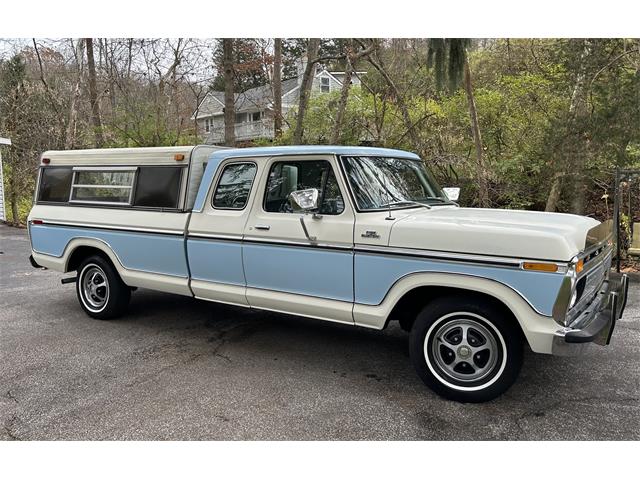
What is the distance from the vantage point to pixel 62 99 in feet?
56.9

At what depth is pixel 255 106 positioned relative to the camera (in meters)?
20.3

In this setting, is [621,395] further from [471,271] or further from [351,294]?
[351,294]

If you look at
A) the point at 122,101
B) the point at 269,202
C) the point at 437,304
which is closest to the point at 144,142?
the point at 122,101

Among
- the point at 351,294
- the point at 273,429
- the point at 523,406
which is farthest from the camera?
the point at 351,294

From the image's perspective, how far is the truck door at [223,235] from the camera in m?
4.66

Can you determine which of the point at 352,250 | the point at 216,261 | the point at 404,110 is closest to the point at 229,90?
the point at 404,110

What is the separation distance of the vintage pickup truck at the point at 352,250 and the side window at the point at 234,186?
15 millimetres

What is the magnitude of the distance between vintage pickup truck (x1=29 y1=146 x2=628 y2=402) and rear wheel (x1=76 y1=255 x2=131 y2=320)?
0.02 m

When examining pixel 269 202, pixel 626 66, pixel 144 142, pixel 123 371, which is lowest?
pixel 123 371

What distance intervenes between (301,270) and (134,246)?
230 centimetres

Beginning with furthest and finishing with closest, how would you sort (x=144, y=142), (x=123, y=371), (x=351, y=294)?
(x=144, y=142)
(x=123, y=371)
(x=351, y=294)

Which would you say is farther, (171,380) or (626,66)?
(626,66)

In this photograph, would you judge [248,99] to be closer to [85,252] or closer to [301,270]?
[85,252]

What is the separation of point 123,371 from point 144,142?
14003mm
